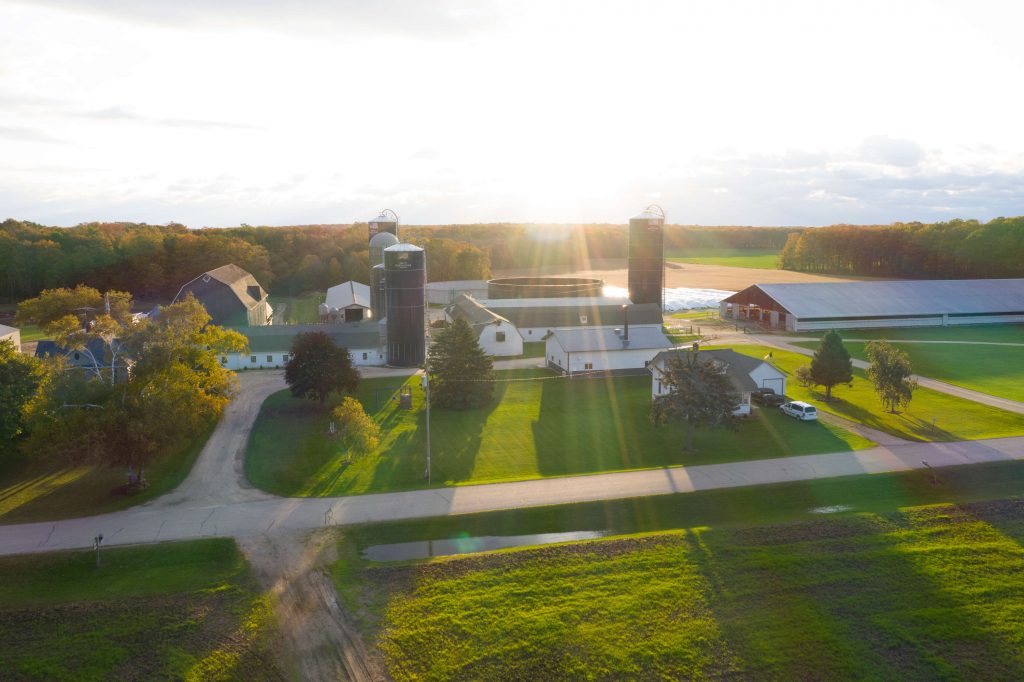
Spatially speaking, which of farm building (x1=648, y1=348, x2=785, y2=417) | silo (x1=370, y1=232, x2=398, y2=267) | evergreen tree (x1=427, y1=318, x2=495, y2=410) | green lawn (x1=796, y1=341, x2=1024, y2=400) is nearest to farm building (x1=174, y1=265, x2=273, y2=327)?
silo (x1=370, y1=232, x2=398, y2=267)

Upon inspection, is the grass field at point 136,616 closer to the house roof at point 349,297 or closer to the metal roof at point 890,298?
the house roof at point 349,297

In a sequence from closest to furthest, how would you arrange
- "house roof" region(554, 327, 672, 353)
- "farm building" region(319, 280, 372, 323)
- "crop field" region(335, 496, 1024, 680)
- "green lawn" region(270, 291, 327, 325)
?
"crop field" region(335, 496, 1024, 680) → "house roof" region(554, 327, 672, 353) → "farm building" region(319, 280, 372, 323) → "green lawn" region(270, 291, 327, 325)

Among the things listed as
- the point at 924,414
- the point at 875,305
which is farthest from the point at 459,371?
the point at 875,305

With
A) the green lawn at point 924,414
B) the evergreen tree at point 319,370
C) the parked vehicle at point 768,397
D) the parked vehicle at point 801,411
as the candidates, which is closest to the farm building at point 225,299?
the evergreen tree at point 319,370

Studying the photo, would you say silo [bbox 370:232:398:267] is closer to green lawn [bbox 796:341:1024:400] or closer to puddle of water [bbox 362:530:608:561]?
green lawn [bbox 796:341:1024:400]

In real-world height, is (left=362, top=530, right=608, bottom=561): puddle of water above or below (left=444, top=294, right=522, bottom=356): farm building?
below

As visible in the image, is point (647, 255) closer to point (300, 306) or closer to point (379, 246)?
point (379, 246)
